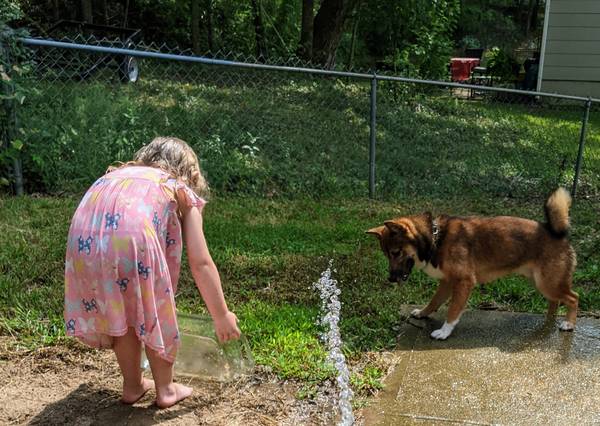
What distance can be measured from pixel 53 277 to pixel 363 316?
229 cm

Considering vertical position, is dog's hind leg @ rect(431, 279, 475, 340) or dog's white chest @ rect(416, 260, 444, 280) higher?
dog's white chest @ rect(416, 260, 444, 280)

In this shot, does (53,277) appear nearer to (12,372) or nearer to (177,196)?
(12,372)

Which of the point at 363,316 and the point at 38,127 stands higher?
the point at 38,127

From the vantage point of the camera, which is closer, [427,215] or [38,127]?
[427,215]

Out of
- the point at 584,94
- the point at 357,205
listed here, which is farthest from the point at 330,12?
the point at 357,205

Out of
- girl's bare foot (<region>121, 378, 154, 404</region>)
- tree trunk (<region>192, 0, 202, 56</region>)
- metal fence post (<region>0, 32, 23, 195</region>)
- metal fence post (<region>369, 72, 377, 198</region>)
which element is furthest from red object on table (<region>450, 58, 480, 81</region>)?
girl's bare foot (<region>121, 378, 154, 404</region>)

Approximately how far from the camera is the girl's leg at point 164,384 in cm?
276

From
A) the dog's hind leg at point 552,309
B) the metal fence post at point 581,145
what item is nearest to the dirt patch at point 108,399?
the dog's hind leg at point 552,309

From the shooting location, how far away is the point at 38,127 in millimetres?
6031

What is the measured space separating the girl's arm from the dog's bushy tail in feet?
7.54

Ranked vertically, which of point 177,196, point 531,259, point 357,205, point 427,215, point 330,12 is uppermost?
point 330,12

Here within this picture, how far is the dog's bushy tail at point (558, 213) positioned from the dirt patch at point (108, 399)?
1.90 metres

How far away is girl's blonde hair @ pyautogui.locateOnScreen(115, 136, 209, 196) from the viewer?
2725mm

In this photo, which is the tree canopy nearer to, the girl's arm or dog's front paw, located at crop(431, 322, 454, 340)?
the girl's arm
